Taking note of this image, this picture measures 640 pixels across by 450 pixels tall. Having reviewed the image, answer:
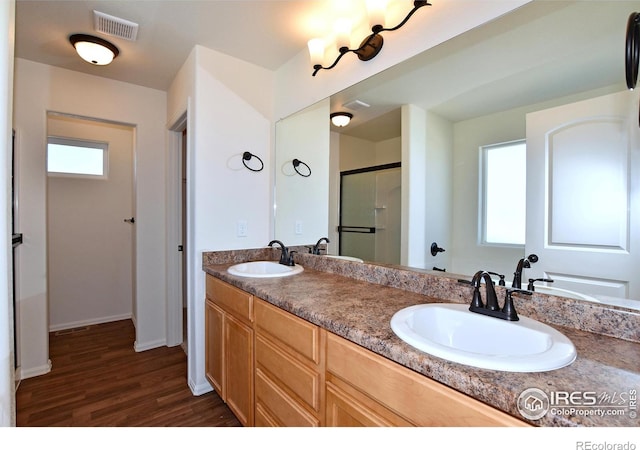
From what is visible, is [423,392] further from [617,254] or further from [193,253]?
[193,253]

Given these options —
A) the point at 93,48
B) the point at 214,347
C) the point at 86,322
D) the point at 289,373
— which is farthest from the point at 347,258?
the point at 86,322

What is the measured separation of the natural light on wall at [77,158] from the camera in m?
3.04

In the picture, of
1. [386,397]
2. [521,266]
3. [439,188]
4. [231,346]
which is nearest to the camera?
[386,397]

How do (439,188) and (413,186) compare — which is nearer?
(439,188)

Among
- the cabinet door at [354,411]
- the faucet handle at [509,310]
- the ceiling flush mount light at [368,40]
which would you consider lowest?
the cabinet door at [354,411]

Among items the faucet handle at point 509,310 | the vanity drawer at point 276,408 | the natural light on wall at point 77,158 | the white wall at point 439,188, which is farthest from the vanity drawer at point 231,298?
the natural light on wall at point 77,158

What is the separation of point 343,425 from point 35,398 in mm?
2223

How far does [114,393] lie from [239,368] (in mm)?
1106

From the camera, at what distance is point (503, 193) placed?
115cm

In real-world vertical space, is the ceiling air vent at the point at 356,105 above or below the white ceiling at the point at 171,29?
below

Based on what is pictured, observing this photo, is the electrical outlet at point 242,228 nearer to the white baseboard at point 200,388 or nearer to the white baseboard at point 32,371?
the white baseboard at point 200,388

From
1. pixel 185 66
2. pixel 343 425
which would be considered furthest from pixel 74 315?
pixel 343 425

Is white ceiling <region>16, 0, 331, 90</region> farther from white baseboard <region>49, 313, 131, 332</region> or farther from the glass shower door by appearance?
white baseboard <region>49, 313, 131, 332</region>

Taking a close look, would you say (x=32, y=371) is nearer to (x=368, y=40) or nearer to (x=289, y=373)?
(x=289, y=373)
